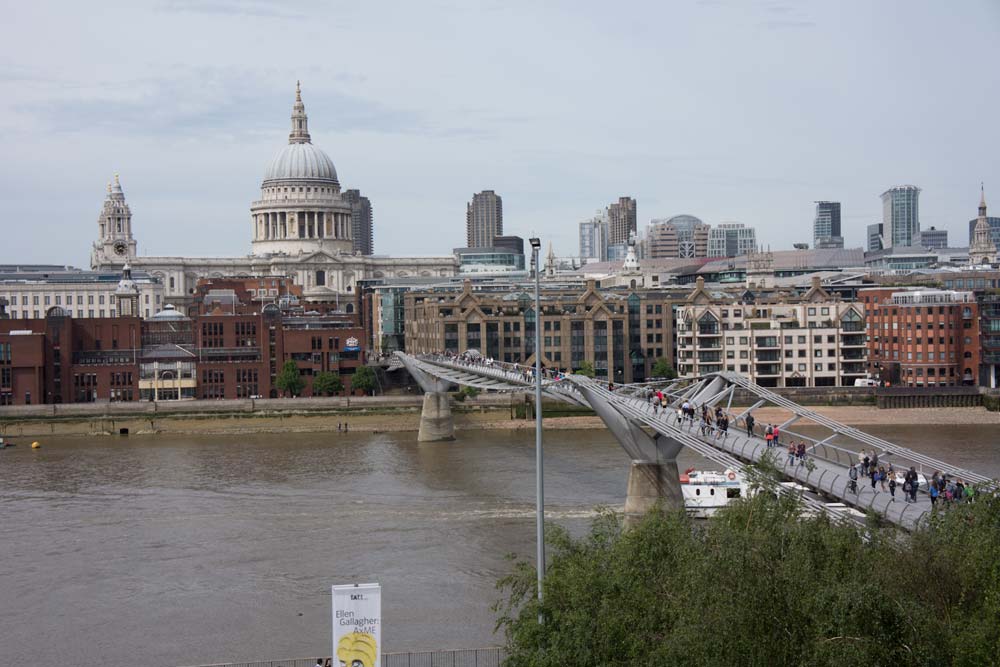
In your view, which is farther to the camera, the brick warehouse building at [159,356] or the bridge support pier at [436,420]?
the brick warehouse building at [159,356]

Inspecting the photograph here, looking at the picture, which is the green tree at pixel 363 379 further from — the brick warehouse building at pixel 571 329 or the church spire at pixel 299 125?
the church spire at pixel 299 125

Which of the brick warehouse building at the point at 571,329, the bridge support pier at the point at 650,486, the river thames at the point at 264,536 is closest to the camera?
the river thames at the point at 264,536

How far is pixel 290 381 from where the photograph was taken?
61.2m

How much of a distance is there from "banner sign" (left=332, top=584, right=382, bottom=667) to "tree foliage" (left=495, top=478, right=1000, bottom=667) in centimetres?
160

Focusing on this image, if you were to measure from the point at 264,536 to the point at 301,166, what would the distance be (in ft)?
322

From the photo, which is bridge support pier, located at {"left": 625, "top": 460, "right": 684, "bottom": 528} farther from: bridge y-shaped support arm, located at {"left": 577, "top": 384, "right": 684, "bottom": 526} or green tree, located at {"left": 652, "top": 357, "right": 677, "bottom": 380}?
green tree, located at {"left": 652, "top": 357, "right": 677, "bottom": 380}

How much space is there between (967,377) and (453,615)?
44.5m

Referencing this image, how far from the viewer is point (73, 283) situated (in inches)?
3912

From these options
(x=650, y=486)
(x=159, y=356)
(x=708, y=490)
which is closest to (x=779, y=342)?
(x=159, y=356)

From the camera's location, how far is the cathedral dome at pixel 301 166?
414ft

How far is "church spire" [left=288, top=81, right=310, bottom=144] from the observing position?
130 meters

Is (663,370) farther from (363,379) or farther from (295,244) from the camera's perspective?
(295,244)

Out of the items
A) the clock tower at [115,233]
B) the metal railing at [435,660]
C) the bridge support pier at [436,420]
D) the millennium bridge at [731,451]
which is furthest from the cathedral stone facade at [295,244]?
the metal railing at [435,660]

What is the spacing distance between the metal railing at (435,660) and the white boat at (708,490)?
13.7 metres
